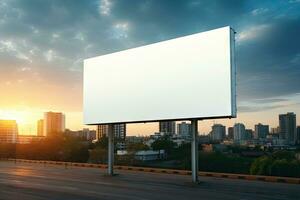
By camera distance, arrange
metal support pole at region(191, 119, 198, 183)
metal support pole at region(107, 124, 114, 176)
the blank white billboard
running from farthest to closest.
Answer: metal support pole at region(107, 124, 114, 176) → metal support pole at region(191, 119, 198, 183) → the blank white billboard

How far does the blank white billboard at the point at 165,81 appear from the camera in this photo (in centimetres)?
2723

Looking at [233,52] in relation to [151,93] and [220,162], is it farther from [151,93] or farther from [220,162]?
[220,162]

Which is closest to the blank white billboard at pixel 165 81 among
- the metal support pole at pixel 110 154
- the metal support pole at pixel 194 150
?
the metal support pole at pixel 194 150

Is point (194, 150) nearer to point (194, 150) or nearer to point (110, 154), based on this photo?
point (194, 150)

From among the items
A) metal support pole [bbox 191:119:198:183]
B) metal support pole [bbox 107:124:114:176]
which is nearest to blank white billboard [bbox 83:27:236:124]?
metal support pole [bbox 191:119:198:183]

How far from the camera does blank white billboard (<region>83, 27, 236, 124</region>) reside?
27.2 meters

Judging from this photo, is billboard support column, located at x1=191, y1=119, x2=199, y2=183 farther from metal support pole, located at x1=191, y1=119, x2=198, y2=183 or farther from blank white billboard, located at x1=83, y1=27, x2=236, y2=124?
blank white billboard, located at x1=83, y1=27, x2=236, y2=124

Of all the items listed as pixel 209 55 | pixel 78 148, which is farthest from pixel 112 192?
pixel 78 148

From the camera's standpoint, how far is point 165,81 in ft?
100

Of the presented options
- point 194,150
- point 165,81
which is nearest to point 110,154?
point 165,81

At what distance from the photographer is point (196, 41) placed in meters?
28.6

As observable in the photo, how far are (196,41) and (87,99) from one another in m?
12.6

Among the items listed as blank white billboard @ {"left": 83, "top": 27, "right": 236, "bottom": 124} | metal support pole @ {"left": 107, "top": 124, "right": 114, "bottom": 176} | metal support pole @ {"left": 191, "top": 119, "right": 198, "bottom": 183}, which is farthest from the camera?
metal support pole @ {"left": 107, "top": 124, "right": 114, "bottom": 176}

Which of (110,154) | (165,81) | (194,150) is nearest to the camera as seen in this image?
(194,150)
